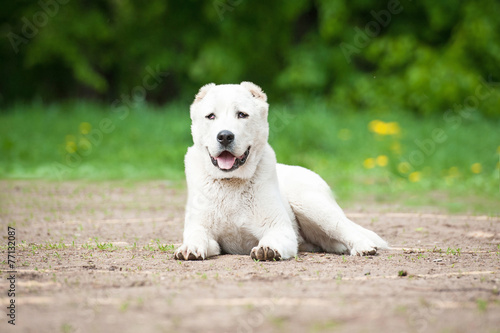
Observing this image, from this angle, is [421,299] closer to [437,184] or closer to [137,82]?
A: [437,184]

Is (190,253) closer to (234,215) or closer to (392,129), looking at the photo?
(234,215)

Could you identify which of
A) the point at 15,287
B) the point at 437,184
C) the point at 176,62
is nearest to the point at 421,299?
the point at 15,287

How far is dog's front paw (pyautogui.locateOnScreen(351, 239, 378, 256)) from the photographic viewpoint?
19.2ft

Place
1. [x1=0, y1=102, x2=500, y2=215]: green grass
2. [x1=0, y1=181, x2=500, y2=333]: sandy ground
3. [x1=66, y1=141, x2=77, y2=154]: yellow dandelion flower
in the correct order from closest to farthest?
[x1=0, y1=181, x2=500, y2=333]: sandy ground < [x1=0, y1=102, x2=500, y2=215]: green grass < [x1=66, y1=141, x2=77, y2=154]: yellow dandelion flower

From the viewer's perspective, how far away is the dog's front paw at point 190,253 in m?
5.49

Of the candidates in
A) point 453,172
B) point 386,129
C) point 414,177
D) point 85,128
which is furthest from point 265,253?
point 85,128

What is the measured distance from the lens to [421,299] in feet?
13.0

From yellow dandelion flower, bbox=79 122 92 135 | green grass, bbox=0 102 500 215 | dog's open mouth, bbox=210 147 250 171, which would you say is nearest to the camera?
dog's open mouth, bbox=210 147 250 171

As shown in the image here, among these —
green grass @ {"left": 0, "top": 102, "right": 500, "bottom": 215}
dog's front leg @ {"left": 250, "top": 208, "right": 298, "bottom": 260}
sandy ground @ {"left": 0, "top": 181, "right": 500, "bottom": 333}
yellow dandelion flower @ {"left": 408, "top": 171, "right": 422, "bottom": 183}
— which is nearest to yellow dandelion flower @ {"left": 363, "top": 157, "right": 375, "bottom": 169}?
green grass @ {"left": 0, "top": 102, "right": 500, "bottom": 215}

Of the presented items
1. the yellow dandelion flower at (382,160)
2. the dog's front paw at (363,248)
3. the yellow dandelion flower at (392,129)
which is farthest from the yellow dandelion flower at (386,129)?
the dog's front paw at (363,248)

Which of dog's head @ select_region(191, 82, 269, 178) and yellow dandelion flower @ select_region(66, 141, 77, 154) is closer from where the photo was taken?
dog's head @ select_region(191, 82, 269, 178)

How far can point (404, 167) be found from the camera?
44.4 feet

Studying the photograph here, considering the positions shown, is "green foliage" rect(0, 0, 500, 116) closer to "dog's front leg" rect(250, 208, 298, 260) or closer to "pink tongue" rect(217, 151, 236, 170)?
"dog's front leg" rect(250, 208, 298, 260)

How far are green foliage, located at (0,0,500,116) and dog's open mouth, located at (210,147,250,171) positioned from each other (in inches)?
593
